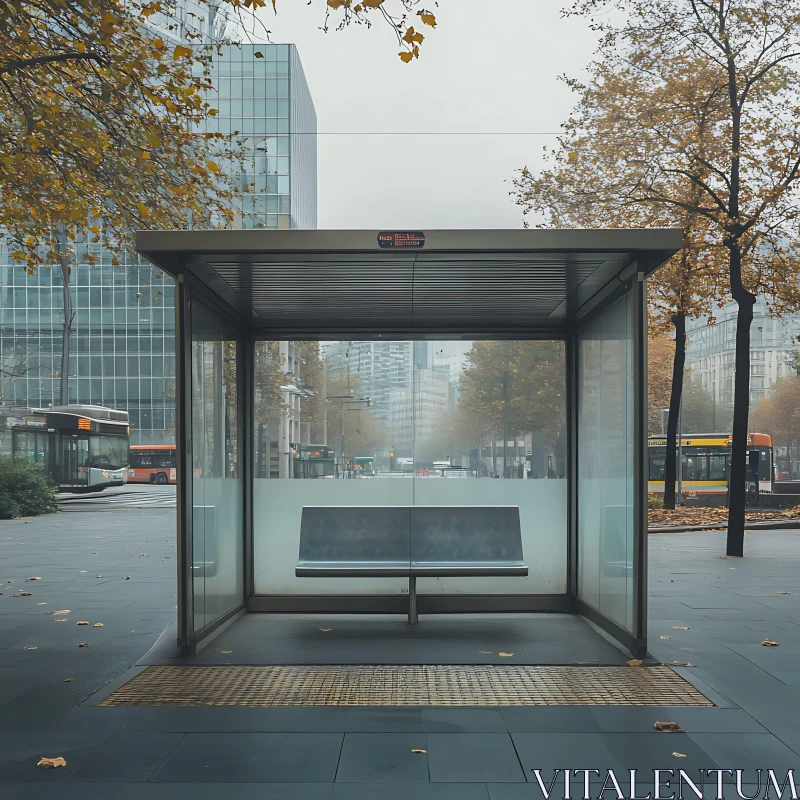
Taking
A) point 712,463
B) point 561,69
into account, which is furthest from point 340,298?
point 712,463

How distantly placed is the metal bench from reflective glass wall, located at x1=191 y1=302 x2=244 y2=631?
0.67m

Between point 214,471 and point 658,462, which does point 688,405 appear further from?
point 214,471

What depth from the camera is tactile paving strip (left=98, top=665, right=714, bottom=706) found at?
5.27 metres

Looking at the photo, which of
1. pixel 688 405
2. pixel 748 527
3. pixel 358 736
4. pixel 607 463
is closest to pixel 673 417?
pixel 748 527

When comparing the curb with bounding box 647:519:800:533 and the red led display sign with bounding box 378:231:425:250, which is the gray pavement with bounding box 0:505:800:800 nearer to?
the red led display sign with bounding box 378:231:425:250

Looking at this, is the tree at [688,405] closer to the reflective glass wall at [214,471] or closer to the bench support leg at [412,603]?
the bench support leg at [412,603]

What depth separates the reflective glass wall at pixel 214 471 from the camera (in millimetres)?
6742

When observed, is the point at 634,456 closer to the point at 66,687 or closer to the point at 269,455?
the point at 269,455

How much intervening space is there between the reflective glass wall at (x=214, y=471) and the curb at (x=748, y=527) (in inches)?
491

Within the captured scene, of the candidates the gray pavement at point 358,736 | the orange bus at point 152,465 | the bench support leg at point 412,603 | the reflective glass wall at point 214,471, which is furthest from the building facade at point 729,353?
the gray pavement at point 358,736

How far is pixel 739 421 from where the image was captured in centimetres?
1355

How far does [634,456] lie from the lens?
6.46 metres

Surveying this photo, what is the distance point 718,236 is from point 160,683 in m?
12.5

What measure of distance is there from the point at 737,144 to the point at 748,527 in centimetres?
939
